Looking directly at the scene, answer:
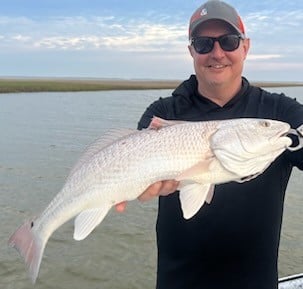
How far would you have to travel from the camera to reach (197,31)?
333 centimetres

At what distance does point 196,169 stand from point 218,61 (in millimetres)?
845

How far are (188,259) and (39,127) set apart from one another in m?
20.0

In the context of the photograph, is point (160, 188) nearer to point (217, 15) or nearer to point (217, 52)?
point (217, 52)

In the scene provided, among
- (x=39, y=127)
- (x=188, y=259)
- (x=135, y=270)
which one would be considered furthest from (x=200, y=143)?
(x=39, y=127)

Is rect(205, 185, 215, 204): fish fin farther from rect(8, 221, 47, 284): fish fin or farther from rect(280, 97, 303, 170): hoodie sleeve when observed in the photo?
rect(8, 221, 47, 284): fish fin

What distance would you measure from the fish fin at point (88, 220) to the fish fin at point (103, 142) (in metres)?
0.28

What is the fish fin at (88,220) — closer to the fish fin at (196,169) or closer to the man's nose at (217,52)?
the fish fin at (196,169)

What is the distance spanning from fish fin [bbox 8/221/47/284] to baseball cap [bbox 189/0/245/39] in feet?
5.64

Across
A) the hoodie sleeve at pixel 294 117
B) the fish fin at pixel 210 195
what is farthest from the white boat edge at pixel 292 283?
the fish fin at pixel 210 195

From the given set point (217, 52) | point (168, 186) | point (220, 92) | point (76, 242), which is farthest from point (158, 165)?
point (76, 242)

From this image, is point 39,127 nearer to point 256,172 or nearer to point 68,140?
point 68,140

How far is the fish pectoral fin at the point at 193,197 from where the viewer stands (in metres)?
2.75

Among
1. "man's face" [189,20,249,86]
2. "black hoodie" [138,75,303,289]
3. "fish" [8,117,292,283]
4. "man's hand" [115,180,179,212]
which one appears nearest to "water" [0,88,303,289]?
"black hoodie" [138,75,303,289]

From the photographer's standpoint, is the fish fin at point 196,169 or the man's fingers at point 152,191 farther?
the man's fingers at point 152,191
